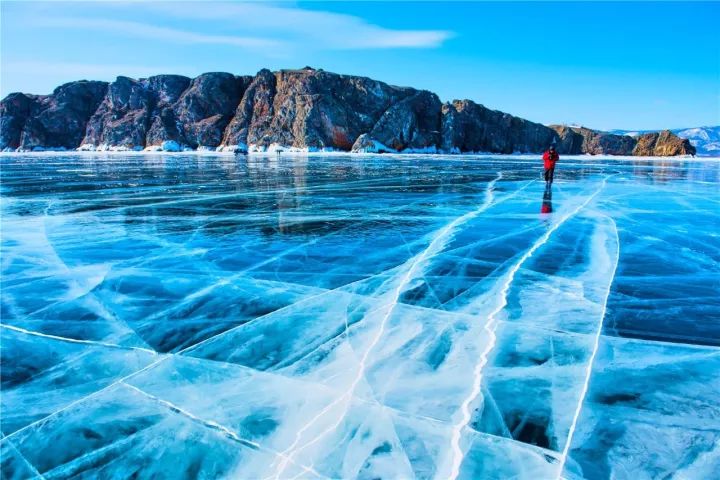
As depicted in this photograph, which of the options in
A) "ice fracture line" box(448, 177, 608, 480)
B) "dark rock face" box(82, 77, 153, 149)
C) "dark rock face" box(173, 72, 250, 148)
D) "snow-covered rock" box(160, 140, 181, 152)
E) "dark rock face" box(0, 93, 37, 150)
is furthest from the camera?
"dark rock face" box(0, 93, 37, 150)

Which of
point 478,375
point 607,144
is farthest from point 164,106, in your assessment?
point 478,375

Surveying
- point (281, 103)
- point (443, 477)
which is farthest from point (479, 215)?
point (281, 103)

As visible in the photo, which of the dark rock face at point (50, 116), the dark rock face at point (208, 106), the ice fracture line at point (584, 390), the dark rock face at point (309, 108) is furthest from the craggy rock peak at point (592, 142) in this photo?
the dark rock face at point (50, 116)

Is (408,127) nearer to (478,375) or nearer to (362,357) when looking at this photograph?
(362,357)

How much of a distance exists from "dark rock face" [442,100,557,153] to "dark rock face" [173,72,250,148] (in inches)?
2178

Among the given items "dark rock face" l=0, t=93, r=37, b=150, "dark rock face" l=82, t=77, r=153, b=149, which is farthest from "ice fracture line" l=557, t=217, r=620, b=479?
"dark rock face" l=0, t=93, r=37, b=150

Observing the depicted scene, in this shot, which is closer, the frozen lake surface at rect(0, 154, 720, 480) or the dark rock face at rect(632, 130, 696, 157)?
the frozen lake surface at rect(0, 154, 720, 480)

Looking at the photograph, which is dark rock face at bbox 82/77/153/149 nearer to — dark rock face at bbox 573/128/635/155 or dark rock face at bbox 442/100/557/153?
dark rock face at bbox 442/100/557/153

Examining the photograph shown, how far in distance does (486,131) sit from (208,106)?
71729 mm

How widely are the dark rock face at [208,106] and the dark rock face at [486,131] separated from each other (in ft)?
182

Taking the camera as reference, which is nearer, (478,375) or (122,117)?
(478,375)

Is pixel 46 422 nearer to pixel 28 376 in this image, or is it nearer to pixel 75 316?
pixel 28 376

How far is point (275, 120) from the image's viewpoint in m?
101

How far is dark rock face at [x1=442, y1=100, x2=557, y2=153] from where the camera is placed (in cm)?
10224
